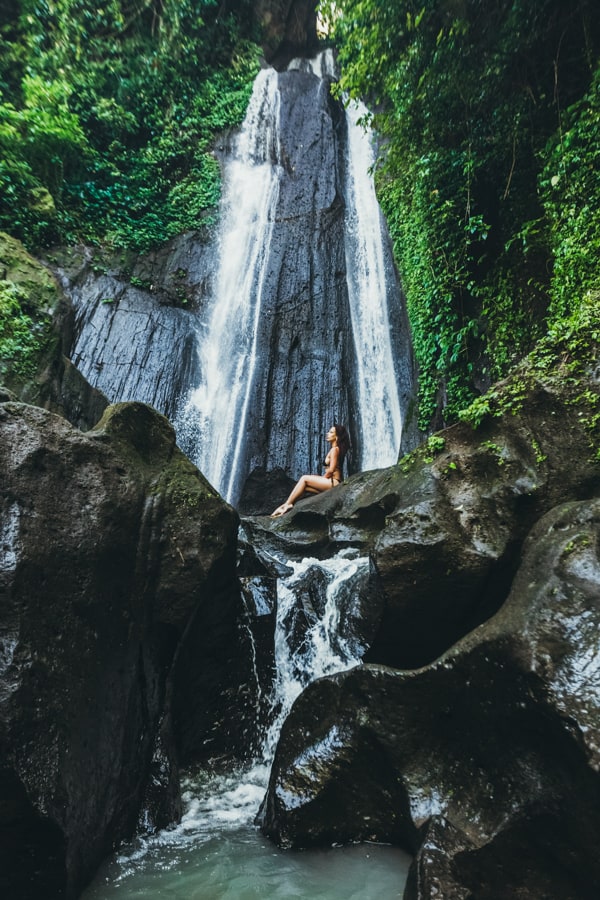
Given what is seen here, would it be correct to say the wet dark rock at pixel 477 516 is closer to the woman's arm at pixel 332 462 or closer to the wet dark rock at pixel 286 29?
the woman's arm at pixel 332 462

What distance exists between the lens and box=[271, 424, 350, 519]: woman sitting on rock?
8453 millimetres

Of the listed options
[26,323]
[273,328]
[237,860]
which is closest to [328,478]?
[26,323]

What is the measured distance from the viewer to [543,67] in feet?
20.6

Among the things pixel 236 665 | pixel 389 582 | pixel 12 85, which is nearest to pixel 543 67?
pixel 389 582

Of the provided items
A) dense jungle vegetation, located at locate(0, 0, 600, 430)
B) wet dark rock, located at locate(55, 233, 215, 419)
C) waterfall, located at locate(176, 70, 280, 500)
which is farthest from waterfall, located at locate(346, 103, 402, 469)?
wet dark rock, located at locate(55, 233, 215, 419)

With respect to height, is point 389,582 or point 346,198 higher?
point 346,198

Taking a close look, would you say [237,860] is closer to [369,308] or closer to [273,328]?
[273,328]

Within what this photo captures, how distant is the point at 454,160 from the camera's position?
723 centimetres

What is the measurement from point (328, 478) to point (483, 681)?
239 inches

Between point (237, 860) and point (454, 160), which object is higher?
point (454, 160)

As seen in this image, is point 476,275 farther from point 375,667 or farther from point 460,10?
point 375,667

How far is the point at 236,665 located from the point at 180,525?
1643mm

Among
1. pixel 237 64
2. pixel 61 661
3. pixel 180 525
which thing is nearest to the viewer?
pixel 61 661

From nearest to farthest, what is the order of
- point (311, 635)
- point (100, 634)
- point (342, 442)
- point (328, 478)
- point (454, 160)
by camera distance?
point (100, 634), point (311, 635), point (454, 160), point (328, 478), point (342, 442)
